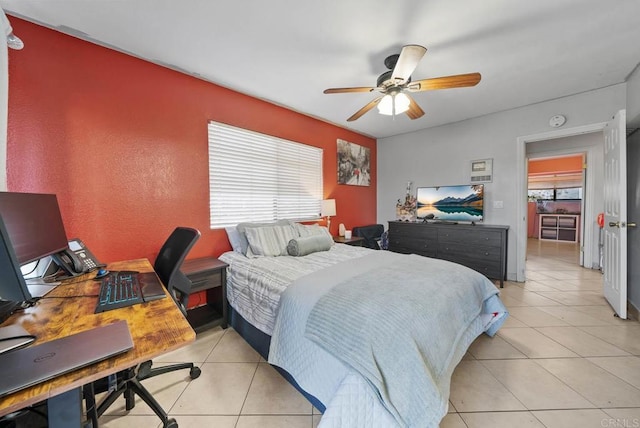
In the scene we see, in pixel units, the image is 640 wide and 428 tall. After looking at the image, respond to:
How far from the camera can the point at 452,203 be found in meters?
3.94

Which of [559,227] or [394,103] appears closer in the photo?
[394,103]

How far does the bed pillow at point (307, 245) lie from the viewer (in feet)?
8.34

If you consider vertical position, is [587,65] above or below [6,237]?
above

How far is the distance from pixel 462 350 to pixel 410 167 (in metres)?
3.61

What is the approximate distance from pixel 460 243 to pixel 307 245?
2452mm

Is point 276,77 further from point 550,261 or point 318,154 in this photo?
point 550,261

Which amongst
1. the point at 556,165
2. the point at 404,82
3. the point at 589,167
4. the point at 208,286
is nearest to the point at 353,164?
the point at 404,82

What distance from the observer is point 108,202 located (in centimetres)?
208

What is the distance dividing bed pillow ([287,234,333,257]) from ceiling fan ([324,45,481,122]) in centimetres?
148

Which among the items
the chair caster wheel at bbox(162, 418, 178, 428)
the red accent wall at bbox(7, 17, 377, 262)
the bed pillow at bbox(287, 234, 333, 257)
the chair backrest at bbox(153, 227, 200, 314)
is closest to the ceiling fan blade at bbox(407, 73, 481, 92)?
A: the bed pillow at bbox(287, 234, 333, 257)

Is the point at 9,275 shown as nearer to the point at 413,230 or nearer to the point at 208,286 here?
the point at 208,286

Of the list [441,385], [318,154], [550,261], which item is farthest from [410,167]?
[441,385]

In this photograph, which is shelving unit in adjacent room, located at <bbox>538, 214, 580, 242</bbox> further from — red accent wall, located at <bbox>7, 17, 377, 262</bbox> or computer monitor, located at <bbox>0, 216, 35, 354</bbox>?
computer monitor, located at <bbox>0, 216, 35, 354</bbox>

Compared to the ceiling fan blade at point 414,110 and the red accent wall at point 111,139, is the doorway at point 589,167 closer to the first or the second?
the ceiling fan blade at point 414,110
